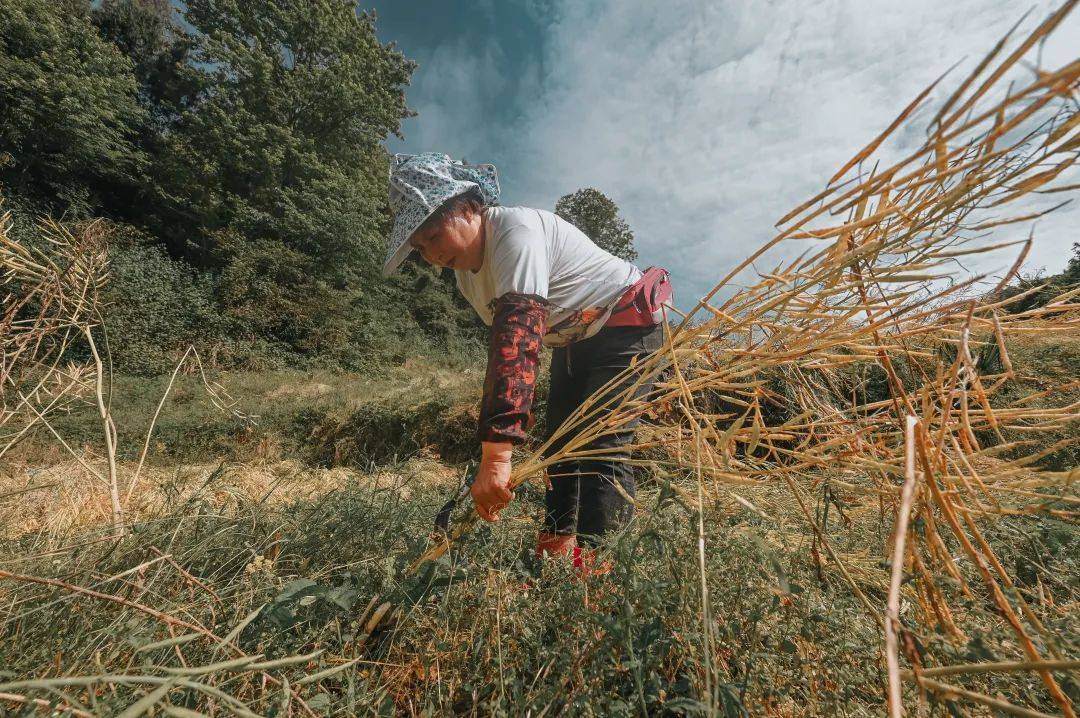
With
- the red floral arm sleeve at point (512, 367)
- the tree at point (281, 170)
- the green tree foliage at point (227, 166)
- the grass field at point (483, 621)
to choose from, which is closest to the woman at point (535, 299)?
the red floral arm sleeve at point (512, 367)

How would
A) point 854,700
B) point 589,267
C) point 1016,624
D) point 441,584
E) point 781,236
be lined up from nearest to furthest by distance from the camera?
1. point 1016,624
2. point 781,236
3. point 854,700
4. point 441,584
5. point 589,267

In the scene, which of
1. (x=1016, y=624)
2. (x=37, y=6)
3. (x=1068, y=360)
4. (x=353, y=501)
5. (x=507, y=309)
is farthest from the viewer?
(x=37, y=6)

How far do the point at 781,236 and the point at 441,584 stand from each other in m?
0.90

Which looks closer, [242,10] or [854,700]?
[854,700]

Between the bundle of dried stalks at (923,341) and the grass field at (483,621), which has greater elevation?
the bundle of dried stalks at (923,341)

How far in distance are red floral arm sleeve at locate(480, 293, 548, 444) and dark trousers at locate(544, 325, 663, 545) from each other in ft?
1.00

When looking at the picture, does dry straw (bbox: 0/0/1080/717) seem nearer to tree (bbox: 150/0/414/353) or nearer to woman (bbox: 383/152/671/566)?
woman (bbox: 383/152/671/566)

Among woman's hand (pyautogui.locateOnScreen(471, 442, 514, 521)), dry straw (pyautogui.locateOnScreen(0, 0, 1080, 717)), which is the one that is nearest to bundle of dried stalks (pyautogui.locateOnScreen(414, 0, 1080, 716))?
dry straw (pyautogui.locateOnScreen(0, 0, 1080, 717))

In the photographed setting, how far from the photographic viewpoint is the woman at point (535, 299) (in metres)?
1.19

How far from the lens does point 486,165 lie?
1572 mm

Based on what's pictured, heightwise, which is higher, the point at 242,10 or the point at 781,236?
the point at 242,10

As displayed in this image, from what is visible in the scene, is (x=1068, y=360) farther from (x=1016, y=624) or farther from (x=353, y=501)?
(x=353, y=501)

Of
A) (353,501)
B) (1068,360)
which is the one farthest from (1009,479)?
(1068,360)

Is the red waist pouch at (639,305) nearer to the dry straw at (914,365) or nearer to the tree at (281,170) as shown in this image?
the dry straw at (914,365)
